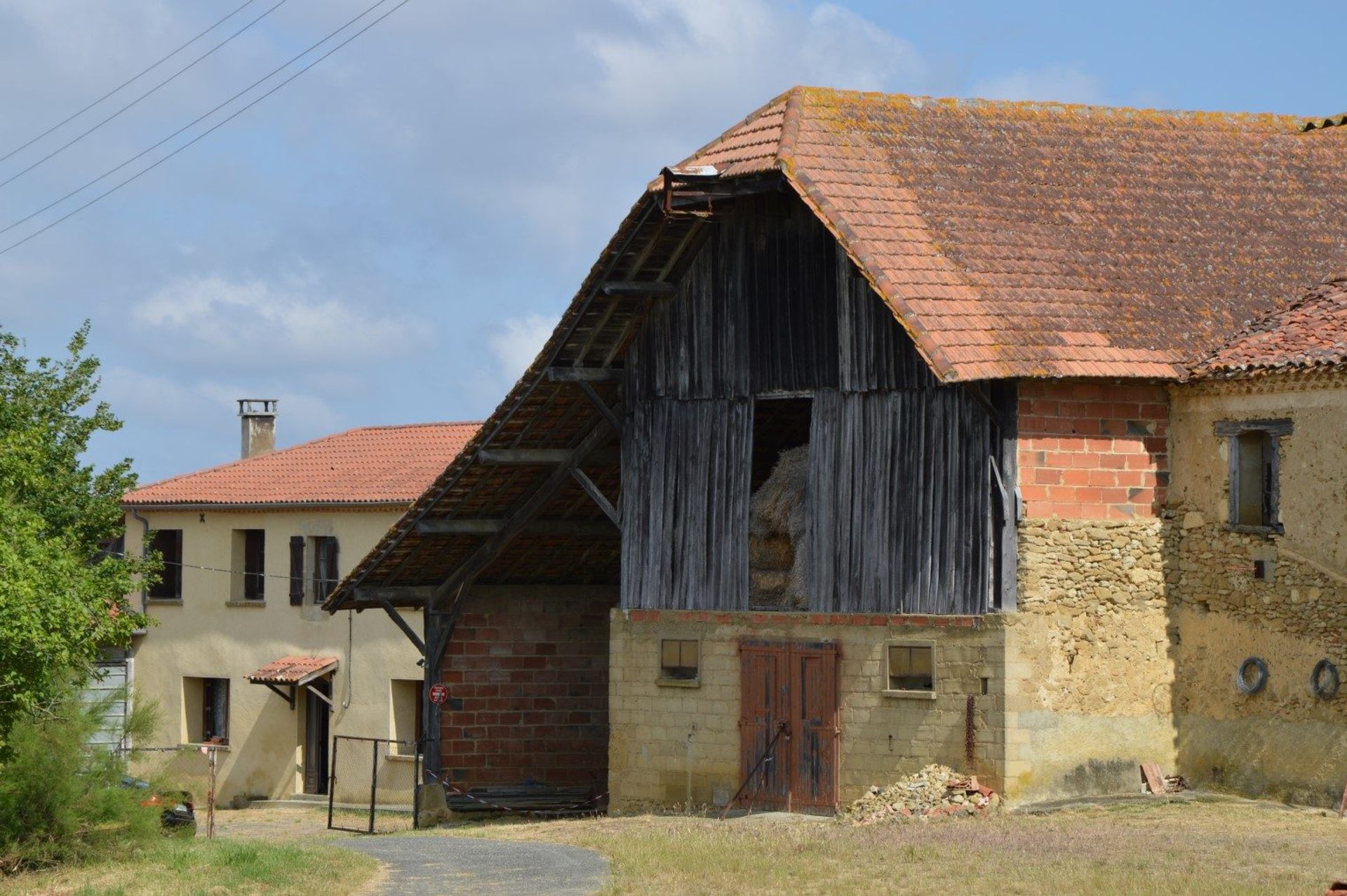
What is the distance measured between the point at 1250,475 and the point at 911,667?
14.1 feet

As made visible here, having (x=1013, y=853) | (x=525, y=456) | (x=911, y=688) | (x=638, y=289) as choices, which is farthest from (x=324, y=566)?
(x=1013, y=853)

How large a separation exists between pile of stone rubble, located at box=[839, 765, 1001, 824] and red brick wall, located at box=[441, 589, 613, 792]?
7735 millimetres

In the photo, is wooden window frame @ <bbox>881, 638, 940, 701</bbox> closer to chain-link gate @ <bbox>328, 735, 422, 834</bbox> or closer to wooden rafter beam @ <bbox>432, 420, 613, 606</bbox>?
wooden rafter beam @ <bbox>432, 420, 613, 606</bbox>

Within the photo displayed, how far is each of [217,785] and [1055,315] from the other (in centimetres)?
2352

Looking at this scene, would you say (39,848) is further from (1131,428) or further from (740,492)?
(1131,428)

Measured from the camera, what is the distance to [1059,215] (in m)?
23.9

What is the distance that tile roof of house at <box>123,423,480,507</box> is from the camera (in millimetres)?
38781

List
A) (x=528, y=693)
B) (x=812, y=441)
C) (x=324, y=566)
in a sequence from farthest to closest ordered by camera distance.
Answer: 1. (x=324, y=566)
2. (x=528, y=693)
3. (x=812, y=441)

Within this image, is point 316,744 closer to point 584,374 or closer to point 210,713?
point 210,713

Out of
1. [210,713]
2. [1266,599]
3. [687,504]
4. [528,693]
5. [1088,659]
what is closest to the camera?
[1266,599]

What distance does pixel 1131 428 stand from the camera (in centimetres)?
2250

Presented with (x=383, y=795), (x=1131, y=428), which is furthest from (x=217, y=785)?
(x=1131, y=428)

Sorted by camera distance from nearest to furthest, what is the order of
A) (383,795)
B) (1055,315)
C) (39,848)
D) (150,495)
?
1. (39,848)
2. (1055,315)
3. (383,795)
4. (150,495)

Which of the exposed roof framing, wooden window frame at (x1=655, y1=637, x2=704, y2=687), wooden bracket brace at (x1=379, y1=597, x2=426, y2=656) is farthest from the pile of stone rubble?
wooden bracket brace at (x1=379, y1=597, x2=426, y2=656)
